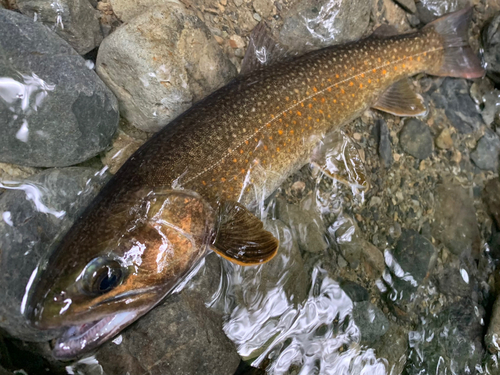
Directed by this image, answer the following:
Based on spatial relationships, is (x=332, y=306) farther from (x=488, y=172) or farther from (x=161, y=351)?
(x=488, y=172)

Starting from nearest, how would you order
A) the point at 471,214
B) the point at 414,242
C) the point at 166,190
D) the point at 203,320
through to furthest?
the point at 166,190
the point at 203,320
the point at 414,242
the point at 471,214

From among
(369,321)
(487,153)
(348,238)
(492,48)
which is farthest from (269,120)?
(492,48)

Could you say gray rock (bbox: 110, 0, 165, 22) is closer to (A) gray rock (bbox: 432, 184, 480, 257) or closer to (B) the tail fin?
(B) the tail fin

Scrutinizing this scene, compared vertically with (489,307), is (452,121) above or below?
above

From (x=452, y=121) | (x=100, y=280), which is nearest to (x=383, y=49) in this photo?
(x=452, y=121)

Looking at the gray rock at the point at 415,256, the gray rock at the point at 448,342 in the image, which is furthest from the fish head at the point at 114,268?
the gray rock at the point at 448,342

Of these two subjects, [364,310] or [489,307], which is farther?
[489,307]

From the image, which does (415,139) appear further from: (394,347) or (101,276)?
(101,276)
